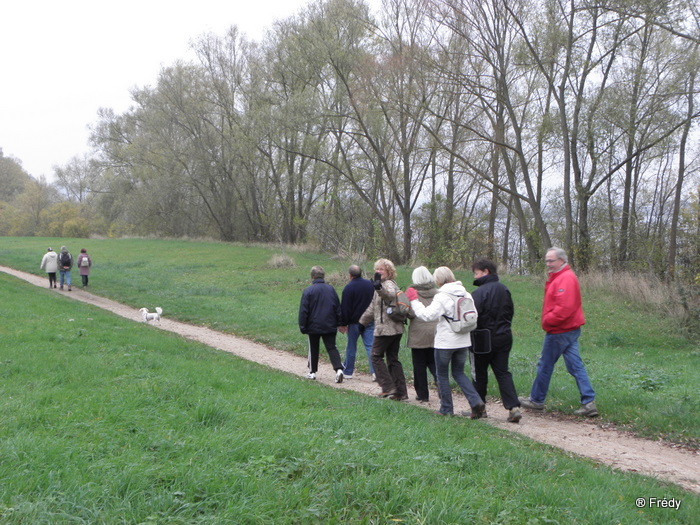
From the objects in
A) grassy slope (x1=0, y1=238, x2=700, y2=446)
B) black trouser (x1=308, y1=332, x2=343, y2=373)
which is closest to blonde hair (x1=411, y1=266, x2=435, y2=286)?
black trouser (x1=308, y1=332, x2=343, y2=373)

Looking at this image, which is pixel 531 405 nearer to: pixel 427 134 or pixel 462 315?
pixel 462 315

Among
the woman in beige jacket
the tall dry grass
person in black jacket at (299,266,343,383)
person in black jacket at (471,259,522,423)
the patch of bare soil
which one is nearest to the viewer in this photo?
the patch of bare soil

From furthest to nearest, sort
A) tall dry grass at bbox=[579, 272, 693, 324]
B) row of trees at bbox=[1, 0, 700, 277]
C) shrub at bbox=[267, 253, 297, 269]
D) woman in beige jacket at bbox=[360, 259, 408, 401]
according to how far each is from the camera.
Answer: shrub at bbox=[267, 253, 297, 269], row of trees at bbox=[1, 0, 700, 277], tall dry grass at bbox=[579, 272, 693, 324], woman in beige jacket at bbox=[360, 259, 408, 401]

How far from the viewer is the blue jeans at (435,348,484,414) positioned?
654cm

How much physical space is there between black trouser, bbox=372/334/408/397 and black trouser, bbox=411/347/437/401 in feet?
0.83

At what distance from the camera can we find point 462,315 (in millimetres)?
6355

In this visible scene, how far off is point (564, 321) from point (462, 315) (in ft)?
5.08

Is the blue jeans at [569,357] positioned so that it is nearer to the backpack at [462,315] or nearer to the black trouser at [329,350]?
the backpack at [462,315]

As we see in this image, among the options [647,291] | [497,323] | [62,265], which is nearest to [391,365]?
[497,323]

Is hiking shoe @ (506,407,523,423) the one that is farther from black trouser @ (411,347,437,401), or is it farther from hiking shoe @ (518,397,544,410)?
black trouser @ (411,347,437,401)

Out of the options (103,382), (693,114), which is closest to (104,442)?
(103,382)

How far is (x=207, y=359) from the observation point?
9.06 metres

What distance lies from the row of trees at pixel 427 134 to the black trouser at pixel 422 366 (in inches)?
462

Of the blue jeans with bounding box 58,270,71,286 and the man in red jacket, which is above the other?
the man in red jacket
